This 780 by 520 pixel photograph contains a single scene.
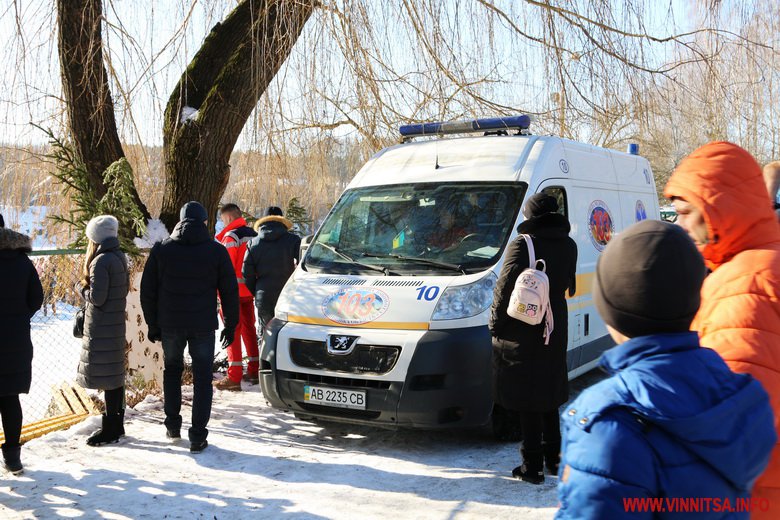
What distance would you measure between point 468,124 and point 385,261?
1495 mm

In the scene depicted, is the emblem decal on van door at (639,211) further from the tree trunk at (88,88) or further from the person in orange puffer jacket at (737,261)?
the person in orange puffer jacket at (737,261)

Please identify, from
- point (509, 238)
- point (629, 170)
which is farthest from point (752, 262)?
point (629, 170)

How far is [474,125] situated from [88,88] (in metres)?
3.52

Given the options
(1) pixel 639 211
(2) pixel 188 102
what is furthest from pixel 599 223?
(2) pixel 188 102

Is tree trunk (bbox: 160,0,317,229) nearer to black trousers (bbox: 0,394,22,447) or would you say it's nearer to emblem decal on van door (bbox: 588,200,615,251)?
black trousers (bbox: 0,394,22,447)

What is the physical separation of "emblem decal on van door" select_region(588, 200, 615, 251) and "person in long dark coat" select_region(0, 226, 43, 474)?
188 inches

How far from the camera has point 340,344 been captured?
204 inches

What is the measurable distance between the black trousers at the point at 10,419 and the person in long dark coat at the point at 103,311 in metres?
0.61

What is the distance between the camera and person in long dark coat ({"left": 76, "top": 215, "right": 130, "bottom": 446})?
17.7 feet

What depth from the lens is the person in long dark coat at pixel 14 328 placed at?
189 inches

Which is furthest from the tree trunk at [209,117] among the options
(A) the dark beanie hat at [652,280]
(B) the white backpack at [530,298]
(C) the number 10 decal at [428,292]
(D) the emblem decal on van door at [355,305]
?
(A) the dark beanie hat at [652,280]

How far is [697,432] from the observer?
1.41 meters

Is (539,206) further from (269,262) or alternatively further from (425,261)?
(269,262)

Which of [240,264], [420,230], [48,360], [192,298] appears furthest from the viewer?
[48,360]
